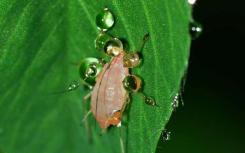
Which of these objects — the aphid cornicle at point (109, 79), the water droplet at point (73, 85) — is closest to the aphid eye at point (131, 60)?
the aphid cornicle at point (109, 79)

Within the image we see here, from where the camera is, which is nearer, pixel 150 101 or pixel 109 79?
pixel 150 101

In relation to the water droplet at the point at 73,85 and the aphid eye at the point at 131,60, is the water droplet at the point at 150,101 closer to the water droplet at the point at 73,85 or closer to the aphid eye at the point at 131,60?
the aphid eye at the point at 131,60

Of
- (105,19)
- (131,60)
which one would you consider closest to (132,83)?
(131,60)

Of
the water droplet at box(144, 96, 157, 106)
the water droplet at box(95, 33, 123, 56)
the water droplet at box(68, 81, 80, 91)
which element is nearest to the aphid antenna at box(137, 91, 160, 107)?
the water droplet at box(144, 96, 157, 106)

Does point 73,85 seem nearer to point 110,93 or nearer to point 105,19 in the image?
point 110,93

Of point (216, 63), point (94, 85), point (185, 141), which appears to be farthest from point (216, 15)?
point (94, 85)

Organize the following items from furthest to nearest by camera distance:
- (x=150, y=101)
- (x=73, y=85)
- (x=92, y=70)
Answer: (x=73, y=85)
(x=92, y=70)
(x=150, y=101)

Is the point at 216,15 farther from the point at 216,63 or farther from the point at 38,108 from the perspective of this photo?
the point at 38,108
